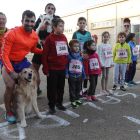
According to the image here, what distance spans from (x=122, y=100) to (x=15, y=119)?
2.67m

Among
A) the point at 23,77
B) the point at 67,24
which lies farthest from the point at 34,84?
the point at 67,24

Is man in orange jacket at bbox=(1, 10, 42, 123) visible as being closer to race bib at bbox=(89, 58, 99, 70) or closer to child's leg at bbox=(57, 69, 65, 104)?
child's leg at bbox=(57, 69, 65, 104)

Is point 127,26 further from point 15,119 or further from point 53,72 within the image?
point 15,119

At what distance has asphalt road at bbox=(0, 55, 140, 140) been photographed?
2.48 m

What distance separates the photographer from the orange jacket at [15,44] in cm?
283

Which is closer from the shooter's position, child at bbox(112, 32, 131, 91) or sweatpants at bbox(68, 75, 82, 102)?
sweatpants at bbox(68, 75, 82, 102)

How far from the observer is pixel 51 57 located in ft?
10.8

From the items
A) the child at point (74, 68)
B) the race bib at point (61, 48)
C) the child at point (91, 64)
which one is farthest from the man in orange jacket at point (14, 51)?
the child at point (91, 64)

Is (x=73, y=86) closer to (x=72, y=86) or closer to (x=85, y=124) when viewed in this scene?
(x=72, y=86)

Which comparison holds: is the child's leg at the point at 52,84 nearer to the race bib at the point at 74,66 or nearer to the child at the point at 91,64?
the race bib at the point at 74,66

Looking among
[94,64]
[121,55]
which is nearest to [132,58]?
[121,55]

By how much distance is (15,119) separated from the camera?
2.95 metres

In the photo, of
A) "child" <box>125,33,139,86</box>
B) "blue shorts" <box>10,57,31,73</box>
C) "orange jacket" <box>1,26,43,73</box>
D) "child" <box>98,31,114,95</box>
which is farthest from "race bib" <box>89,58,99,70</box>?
"child" <box>125,33,139,86</box>

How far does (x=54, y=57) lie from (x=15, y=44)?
81cm
